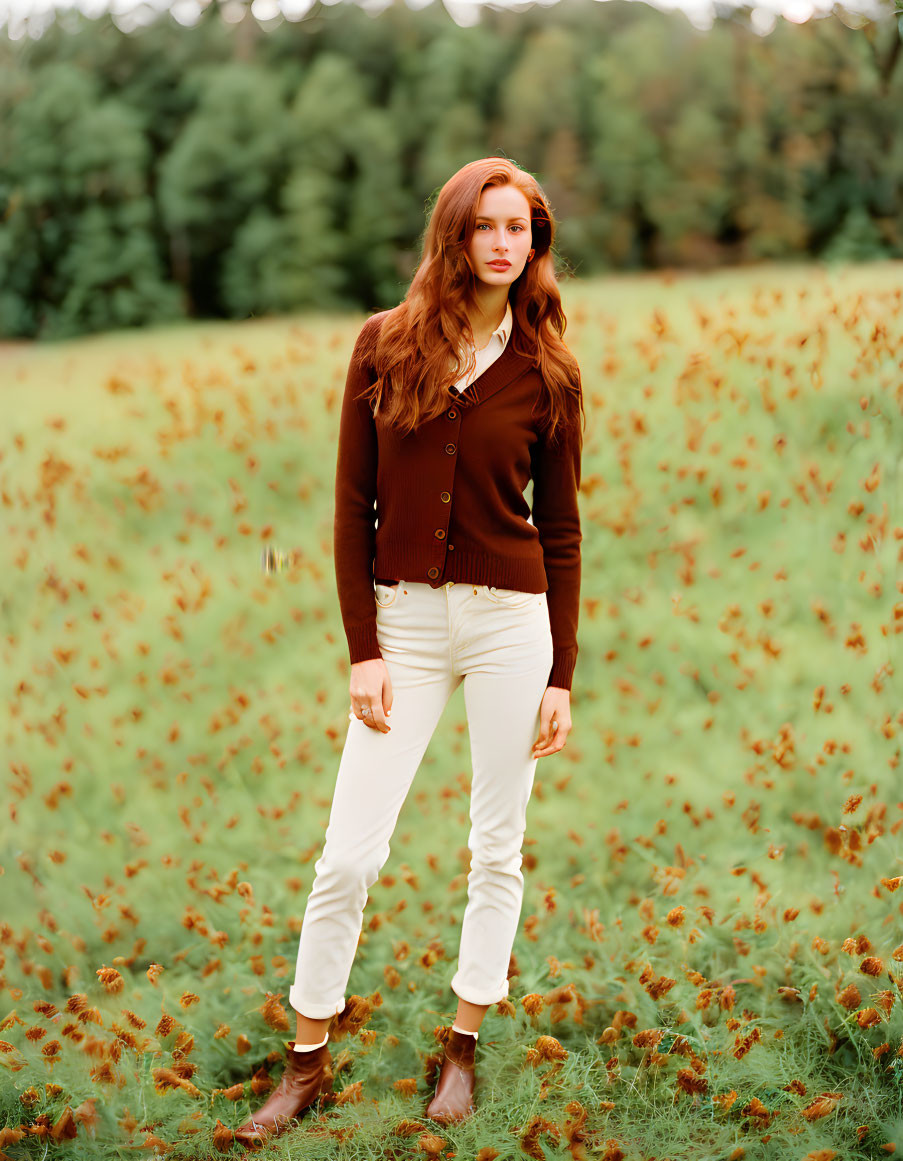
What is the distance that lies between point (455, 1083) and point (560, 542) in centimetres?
169

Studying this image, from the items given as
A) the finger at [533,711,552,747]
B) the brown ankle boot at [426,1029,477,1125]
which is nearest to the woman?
the finger at [533,711,552,747]

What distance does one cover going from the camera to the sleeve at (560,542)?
2.79 meters

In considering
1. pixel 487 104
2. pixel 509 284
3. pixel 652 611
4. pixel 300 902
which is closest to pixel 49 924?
pixel 300 902

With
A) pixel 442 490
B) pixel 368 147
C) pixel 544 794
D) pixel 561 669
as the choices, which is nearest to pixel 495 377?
pixel 442 490

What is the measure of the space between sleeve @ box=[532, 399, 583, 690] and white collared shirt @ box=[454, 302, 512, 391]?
0.93ft

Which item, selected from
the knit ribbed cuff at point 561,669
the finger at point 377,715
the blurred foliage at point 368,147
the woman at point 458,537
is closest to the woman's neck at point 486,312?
the woman at point 458,537

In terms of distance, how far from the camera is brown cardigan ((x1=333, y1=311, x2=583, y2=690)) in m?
2.59

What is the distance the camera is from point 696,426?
6555mm

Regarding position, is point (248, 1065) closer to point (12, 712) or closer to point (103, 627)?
point (12, 712)

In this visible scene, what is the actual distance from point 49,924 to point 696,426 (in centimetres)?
480

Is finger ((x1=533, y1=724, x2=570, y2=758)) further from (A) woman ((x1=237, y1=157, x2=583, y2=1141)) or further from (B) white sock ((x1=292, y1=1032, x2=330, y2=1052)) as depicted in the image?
(B) white sock ((x1=292, y1=1032, x2=330, y2=1052))

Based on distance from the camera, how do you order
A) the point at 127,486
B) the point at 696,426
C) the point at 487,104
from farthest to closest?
the point at 487,104
the point at 127,486
the point at 696,426

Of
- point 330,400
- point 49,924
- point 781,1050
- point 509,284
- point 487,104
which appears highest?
point 487,104

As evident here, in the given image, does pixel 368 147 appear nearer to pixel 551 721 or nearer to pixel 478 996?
pixel 551 721
